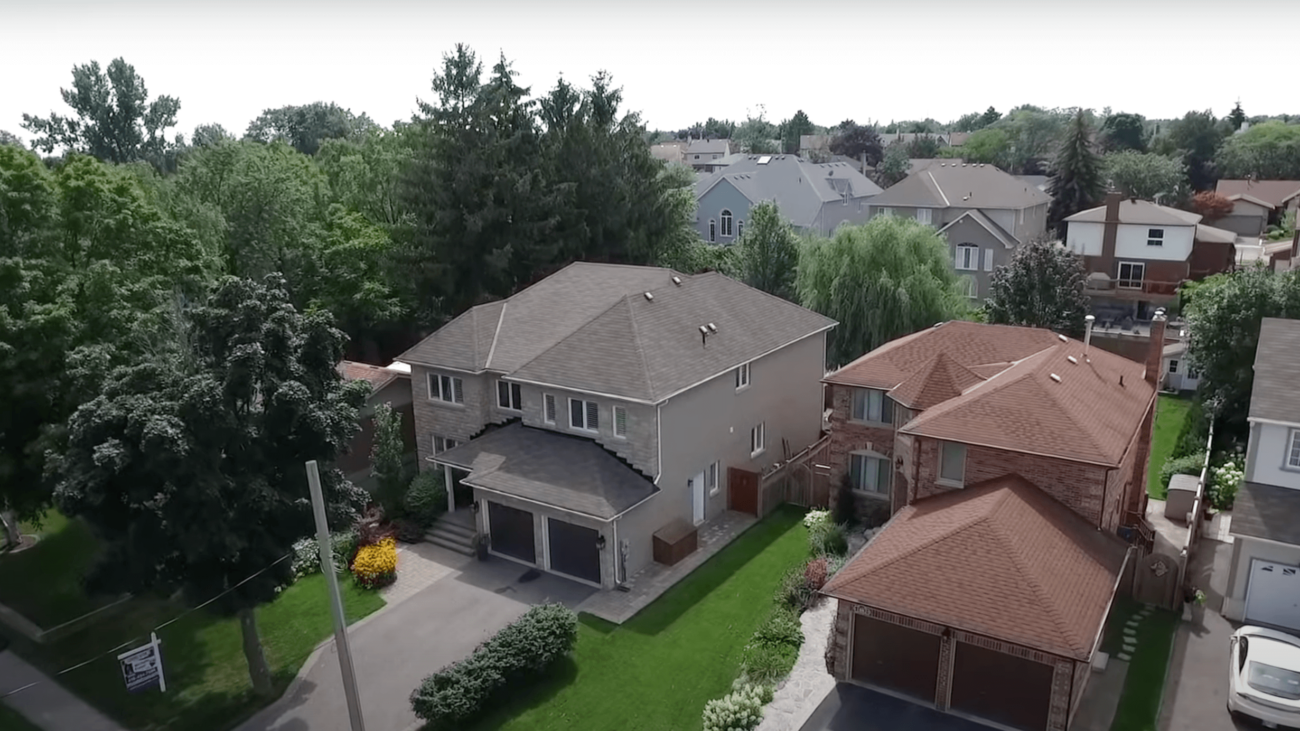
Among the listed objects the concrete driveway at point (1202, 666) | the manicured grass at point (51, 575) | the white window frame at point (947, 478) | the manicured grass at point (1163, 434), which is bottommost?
the manicured grass at point (51, 575)

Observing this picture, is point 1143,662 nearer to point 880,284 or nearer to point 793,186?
point 880,284

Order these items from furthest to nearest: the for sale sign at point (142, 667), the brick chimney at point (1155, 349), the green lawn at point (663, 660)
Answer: the brick chimney at point (1155, 349)
the green lawn at point (663, 660)
the for sale sign at point (142, 667)

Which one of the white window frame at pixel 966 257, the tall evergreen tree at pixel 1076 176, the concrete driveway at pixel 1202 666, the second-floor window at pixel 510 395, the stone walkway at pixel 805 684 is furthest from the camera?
the tall evergreen tree at pixel 1076 176

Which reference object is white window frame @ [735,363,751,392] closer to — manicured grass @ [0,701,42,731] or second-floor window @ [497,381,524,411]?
second-floor window @ [497,381,524,411]

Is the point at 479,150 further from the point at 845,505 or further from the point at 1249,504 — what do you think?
the point at 1249,504

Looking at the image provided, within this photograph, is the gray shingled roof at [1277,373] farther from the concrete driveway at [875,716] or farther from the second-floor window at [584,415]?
the second-floor window at [584,415]

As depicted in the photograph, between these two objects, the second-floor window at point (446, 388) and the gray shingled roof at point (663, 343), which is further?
the second-floor window at point (446, 388)

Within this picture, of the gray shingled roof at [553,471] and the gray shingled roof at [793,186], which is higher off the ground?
the gray shingled roof at [793,186]

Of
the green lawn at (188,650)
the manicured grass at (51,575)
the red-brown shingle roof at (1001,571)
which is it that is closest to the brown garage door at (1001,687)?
the red-brown shingle roof at (1001,571)
